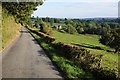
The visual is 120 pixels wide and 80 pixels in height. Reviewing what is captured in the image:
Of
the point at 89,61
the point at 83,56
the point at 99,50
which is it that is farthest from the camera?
the point at 99,50

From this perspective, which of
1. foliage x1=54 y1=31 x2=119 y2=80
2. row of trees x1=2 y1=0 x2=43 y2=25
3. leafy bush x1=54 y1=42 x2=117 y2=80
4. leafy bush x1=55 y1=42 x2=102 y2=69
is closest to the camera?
leafy bush x1=54 y1=42 x2=117 y2=80

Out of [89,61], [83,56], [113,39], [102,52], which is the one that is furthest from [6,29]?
[113,39]

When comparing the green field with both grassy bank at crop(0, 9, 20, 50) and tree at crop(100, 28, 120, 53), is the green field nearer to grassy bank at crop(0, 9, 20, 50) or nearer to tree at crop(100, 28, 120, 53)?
tree at crop(100, 28, 120, 53)

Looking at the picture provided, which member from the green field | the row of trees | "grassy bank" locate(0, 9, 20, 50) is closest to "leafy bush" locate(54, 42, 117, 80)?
the green field

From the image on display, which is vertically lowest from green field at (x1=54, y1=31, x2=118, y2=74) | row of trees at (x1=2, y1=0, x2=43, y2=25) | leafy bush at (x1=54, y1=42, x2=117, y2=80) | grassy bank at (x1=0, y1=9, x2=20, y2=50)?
green field at (x1=54, y1=31, x2=118, y2=74)

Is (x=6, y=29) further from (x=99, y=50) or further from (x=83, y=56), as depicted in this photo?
(x=99, y=50)

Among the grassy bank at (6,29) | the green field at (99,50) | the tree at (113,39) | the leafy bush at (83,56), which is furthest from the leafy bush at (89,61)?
the tree at (113,39)

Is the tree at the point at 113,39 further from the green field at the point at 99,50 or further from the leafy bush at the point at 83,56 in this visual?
the leafy bush at the point at 83,56

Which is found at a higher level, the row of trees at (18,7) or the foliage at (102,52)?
the row of trees at (18,7)

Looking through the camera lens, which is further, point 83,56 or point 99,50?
point 99,50

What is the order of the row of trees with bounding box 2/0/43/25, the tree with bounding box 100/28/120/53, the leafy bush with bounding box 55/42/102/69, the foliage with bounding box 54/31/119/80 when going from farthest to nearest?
the tree with bounding box 100/28/120/53
the row of trees with bounding box 2/0/43/25
the leafy bush with bounding box 55/42/102/69
the foliage with bounding box 54/31/119/80

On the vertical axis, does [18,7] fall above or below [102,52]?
above

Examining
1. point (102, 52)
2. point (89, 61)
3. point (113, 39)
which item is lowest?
point (102, 52)

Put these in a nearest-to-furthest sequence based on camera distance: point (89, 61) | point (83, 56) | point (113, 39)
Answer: point (89, 61) < point (83, 56) < point (113, 39)
